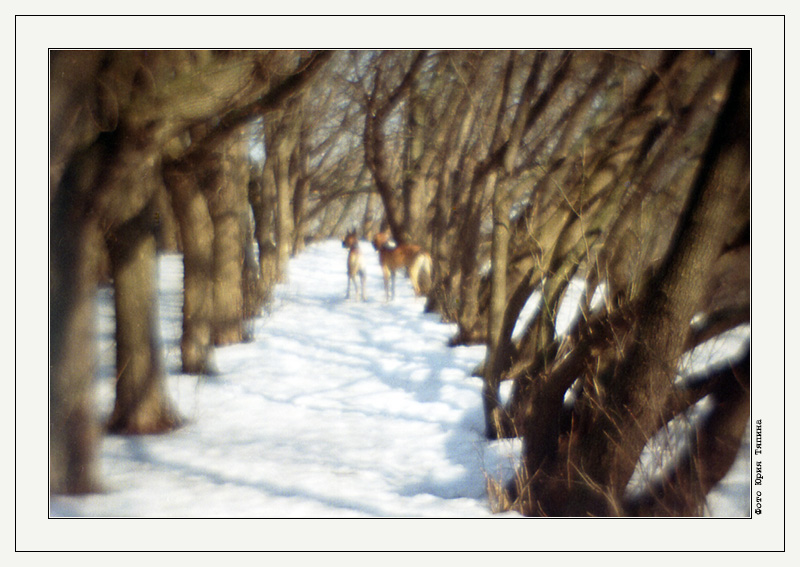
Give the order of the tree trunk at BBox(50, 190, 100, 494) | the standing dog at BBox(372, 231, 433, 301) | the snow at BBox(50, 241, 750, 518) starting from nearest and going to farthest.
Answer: the tree trunk at BBox(50, 190, 100, 494), the snow at BBox(50, 241, 750, 518), the standing dog at BBox(372, 231, 433, 301)

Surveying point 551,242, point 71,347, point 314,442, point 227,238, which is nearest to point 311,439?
point 314,442

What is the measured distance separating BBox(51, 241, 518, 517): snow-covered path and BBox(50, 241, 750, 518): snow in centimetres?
2

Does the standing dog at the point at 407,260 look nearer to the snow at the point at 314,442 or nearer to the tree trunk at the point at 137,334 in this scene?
the snow at the point at 314,442

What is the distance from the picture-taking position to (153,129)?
3.67 m

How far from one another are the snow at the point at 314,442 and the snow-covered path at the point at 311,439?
0.6 inches

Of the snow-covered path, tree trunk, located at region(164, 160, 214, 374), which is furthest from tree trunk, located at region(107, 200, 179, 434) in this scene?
tree trunk, located at region(164, 160, 214, 374)

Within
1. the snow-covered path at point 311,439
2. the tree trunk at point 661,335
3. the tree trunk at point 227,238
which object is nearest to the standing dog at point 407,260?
the snow-covered path at point 311,439

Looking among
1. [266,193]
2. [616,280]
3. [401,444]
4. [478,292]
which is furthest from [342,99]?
[616,280]

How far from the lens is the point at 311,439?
17.7 ft

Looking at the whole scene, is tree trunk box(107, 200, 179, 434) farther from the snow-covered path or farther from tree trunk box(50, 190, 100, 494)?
tree trunk box(50, 190, 100, 494)

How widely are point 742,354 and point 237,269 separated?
23.0 ft

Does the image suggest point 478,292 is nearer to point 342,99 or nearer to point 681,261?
point 342,99

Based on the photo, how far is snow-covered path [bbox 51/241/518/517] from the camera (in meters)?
3.97

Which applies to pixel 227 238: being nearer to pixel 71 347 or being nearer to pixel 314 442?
pixel 314 442
